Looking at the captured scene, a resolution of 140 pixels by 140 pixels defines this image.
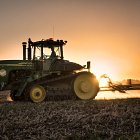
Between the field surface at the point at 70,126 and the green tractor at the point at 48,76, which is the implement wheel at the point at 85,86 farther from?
the field surface at the point at 70,126

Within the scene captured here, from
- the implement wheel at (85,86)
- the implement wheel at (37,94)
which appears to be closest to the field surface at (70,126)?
the implement wheel at (37,94)

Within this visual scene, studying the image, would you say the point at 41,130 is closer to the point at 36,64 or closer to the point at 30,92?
the point at 30,92

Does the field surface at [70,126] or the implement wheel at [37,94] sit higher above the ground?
the implement wheel at [37,94]

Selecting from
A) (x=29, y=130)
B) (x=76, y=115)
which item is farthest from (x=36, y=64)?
(x=29, y=130)

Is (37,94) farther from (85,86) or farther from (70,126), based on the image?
(70,126)

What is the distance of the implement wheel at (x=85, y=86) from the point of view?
72.7ft

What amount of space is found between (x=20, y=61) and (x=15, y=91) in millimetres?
2012

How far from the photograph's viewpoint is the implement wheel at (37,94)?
20544mm

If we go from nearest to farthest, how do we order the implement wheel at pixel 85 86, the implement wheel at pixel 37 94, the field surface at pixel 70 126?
the field surface at pixel 70 126 < the implement wheel at pixel 37 94 < the implement wheel at pixel 85 86

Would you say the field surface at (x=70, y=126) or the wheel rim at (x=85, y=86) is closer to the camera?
the field surface at (x=70, y=126)

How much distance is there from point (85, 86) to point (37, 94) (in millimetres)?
3177

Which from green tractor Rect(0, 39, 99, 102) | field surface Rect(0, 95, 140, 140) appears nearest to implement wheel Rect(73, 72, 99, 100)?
green tractor Rect(0, 39, 99, 102)

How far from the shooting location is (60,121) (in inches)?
462

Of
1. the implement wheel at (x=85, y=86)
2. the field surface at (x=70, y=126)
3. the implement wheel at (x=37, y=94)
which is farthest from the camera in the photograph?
the implement wheel at (x=85, y=86)
